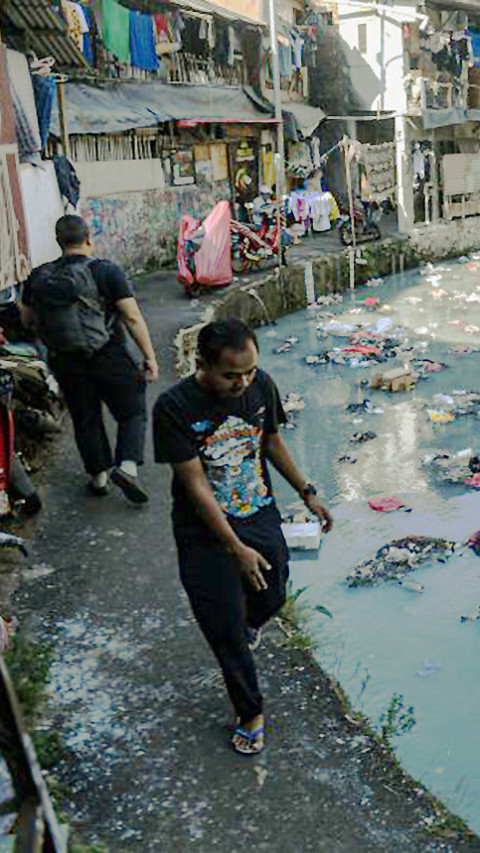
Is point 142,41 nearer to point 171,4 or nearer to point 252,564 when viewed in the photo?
point 171,4

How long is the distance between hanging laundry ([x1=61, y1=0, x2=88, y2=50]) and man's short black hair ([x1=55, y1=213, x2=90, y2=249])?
780 cm

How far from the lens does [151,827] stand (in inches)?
104

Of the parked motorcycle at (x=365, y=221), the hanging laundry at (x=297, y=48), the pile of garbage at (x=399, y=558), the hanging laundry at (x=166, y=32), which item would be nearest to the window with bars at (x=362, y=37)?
the hanging laundry at (x=297, y=48)

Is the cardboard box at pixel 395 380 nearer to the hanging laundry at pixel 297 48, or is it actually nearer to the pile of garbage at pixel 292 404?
the pile of garbage at pixel 292 404

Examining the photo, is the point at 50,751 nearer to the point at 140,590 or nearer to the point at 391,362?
the point at 140,590

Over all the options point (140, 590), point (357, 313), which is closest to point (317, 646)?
point (140, 590)

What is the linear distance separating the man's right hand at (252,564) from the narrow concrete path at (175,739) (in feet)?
1.93

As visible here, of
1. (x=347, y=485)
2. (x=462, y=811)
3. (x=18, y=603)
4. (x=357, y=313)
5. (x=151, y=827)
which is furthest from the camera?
(x=357, y=313)

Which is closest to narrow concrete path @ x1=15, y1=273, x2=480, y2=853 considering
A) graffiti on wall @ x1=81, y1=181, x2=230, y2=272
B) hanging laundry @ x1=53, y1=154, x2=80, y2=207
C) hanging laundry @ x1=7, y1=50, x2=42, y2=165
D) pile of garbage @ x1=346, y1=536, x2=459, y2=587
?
pile of garbage @ x1=346, y1=536, x2=459, y2=587

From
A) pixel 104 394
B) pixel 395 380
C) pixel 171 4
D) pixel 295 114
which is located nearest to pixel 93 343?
pixel 104 394

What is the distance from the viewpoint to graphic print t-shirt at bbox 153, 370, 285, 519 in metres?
2.79

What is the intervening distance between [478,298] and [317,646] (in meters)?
12.1

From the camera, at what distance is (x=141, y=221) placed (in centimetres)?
1501

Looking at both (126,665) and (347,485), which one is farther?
(347,485)
